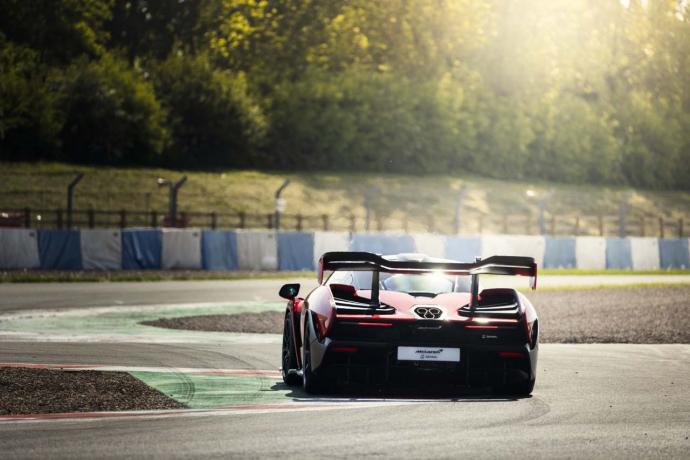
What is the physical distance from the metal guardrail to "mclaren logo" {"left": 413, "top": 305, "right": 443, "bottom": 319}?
3616 cm

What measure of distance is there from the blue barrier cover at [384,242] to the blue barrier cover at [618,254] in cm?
778

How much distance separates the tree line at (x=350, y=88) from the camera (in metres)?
64.4

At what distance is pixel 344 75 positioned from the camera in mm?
76688

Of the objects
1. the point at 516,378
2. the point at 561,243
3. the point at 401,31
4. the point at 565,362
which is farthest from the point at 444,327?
the point at 401,31

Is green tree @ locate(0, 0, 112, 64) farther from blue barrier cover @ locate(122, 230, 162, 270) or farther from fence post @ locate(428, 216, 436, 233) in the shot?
blue barrier cover @ locate(122, 230, 162, 270)

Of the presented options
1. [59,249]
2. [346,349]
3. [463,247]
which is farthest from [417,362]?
[463,247]

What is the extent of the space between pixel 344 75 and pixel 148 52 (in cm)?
1051

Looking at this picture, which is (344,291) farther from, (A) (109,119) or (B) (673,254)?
(A) (109,119)

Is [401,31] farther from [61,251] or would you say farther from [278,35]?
[61,251]

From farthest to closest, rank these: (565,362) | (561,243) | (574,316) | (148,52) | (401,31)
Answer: (401,31)
(148,52)
(561,243)
(574,316)
(565,362)

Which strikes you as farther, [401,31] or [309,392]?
[401,31]

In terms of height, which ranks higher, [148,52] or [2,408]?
[148,52]

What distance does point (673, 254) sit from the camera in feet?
154

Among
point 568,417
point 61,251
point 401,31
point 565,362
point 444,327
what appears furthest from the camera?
point 401,31
